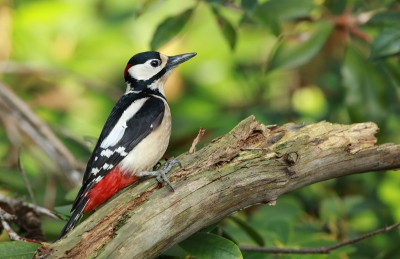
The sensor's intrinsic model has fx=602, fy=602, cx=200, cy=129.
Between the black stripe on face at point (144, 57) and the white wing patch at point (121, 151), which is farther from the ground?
the black stripe on face at point (144, 57)

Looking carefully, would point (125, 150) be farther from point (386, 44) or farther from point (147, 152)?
point (386, 44)

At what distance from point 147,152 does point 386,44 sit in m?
1.34

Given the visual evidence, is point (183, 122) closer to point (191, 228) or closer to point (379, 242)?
point (379, 242)

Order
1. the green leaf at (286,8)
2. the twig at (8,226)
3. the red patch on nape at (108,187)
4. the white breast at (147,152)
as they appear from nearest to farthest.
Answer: the twig at (8,226) → the red patch on nape at (108,187) → the white breast at (147,152) → the green leaf at (286,8)

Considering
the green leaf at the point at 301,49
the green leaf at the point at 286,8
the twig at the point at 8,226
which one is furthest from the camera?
the green leaf at the point at 301,49

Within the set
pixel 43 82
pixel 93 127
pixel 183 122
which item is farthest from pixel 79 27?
pixel 183 122

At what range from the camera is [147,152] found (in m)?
3.11

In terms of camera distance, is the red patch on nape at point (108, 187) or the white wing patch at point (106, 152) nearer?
the red patch on nape at point (108, 187)

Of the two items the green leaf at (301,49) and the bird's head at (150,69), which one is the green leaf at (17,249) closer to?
the bird's head at (150,69)

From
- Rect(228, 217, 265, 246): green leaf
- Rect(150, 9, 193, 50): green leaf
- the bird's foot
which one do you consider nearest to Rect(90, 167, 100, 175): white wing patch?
the bird's foot

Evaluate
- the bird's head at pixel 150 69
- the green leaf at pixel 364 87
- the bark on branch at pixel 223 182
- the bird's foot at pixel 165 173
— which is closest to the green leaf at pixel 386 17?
the green leaf at pixel 364 87

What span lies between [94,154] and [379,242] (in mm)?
2357

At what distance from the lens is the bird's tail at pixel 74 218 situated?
2703 mm

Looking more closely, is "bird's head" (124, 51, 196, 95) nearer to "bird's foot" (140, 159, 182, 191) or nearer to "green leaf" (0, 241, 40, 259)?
"bird's foot" (140, 159, 182, 191)
